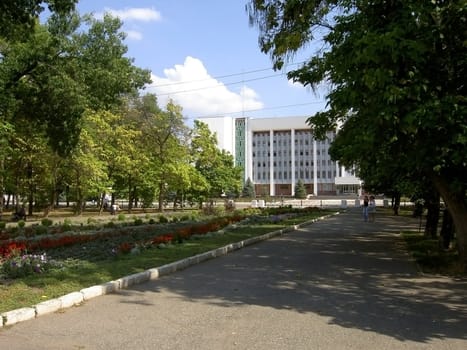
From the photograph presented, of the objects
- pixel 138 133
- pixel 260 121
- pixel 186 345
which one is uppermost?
pixel 260 121

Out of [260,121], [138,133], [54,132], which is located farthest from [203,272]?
[260,121]

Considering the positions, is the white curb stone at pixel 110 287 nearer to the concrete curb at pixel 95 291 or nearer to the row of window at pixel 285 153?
the concrete curb at pixel 95 291

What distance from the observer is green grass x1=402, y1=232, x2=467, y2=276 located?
11.4 m

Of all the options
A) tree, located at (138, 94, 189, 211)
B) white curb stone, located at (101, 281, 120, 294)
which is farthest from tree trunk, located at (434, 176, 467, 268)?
tree, located at (138, 94, 189, 211)

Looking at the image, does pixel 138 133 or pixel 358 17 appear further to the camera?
pixel 138 133

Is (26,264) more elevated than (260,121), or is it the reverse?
(260,121)

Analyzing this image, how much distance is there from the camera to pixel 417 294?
896 cm

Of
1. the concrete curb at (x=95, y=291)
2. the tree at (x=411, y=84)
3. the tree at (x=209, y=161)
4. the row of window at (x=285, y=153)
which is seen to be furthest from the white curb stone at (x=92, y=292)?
the row of window at (x=285, y=153)

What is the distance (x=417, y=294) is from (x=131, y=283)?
200 inches

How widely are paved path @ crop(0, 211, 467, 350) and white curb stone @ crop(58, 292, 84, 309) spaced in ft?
0.65

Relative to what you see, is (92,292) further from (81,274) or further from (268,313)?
(268,313)

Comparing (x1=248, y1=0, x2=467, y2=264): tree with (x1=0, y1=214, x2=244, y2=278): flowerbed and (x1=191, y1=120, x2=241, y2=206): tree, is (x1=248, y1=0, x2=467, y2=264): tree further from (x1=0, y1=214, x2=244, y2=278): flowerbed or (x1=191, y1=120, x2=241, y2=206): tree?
→ (x1=191, y1=120, x2=241, y2=206): tree

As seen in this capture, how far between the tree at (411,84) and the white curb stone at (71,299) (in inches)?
223

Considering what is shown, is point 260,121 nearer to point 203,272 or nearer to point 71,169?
point 71,169
